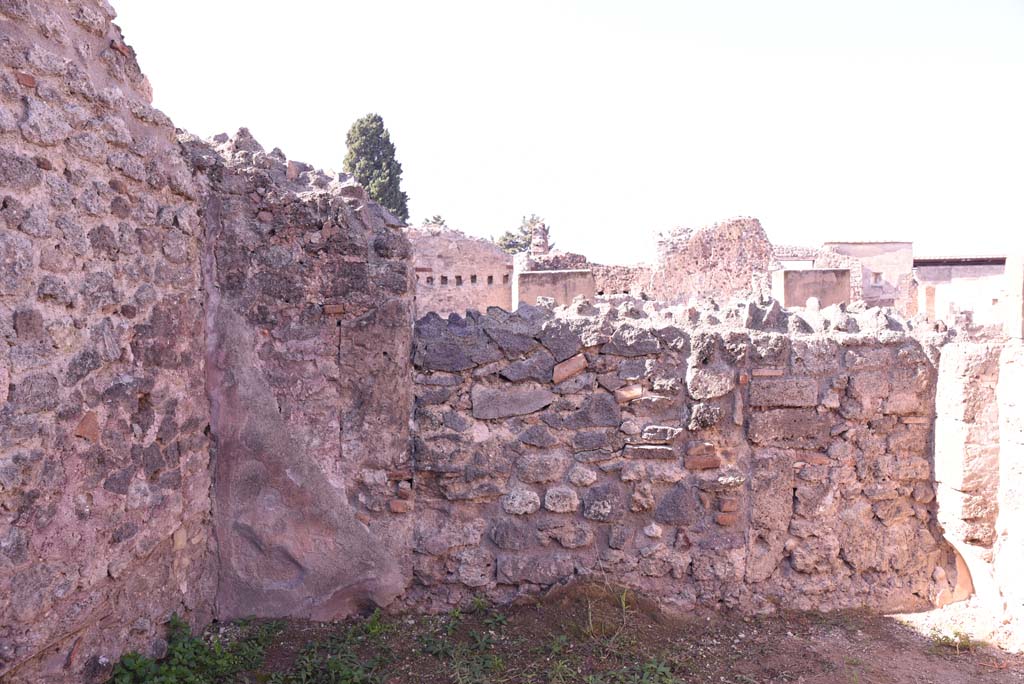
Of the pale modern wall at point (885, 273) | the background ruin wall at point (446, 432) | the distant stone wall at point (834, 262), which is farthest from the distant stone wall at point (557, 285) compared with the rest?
the pale modern wall at point (885, 273)

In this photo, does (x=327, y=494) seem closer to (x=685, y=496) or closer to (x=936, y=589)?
(x=685, y=496)

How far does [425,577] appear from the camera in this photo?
3641 millimetres

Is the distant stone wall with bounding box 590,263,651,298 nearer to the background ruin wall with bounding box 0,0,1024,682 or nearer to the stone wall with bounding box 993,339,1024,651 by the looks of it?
the background ruin wall with bounding box 0,0,1024,682

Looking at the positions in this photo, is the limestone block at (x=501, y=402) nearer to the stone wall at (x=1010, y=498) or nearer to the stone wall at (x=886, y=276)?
the stone wall at (x=1010, y=498)

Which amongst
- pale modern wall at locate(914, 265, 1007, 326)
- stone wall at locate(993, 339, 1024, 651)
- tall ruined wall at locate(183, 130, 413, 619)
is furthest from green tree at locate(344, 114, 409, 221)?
stone wall at locate(993, 339, 1024, 651)

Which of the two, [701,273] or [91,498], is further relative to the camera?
[701,273]

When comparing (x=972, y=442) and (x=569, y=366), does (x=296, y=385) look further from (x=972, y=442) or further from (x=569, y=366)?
(x=972, y=442)

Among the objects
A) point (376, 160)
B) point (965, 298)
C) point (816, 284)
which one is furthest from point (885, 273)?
point (376, 160)

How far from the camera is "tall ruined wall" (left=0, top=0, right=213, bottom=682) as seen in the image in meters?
2.31

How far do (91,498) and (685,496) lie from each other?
2.66 m

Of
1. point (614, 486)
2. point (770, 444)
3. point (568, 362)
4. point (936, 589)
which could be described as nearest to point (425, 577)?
point (614, 486)

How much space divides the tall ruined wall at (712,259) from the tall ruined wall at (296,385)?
45.7ft

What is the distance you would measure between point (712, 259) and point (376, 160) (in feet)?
38.1

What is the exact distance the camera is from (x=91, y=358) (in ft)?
8.68
